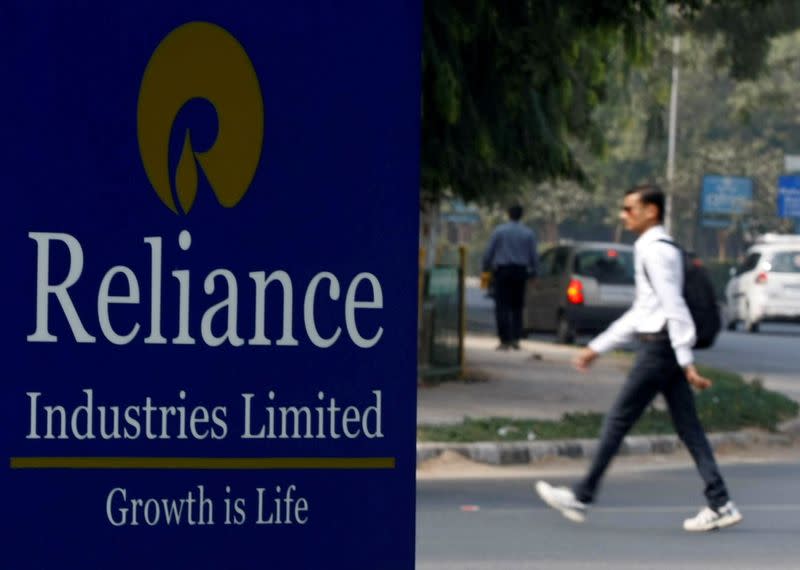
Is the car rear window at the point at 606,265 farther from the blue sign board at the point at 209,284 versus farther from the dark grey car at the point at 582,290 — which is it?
the blue sign board at the point at 209,284

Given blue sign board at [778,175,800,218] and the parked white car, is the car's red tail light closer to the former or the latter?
the parked white car

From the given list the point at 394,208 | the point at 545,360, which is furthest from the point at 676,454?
the point at 394,208

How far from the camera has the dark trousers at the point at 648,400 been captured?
28.6 feet

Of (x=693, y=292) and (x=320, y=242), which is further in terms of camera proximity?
(x=693, y=292)

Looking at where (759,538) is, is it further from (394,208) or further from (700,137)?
(700,137)

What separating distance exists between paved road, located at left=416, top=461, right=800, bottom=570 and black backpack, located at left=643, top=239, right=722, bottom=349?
97 centimetres

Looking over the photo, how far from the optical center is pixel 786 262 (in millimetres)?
34875

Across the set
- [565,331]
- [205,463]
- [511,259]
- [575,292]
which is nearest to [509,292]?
[511,259]

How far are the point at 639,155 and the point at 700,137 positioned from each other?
13.7 feet

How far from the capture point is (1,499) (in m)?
2.54

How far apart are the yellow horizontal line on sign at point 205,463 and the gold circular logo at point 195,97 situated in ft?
1.17

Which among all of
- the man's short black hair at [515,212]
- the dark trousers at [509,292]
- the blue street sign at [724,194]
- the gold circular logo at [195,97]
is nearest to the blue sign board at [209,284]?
the gold circular logo at [195,97]

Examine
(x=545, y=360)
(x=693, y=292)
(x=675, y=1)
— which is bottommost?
(x=545, y=360)

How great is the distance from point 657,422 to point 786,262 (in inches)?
863
